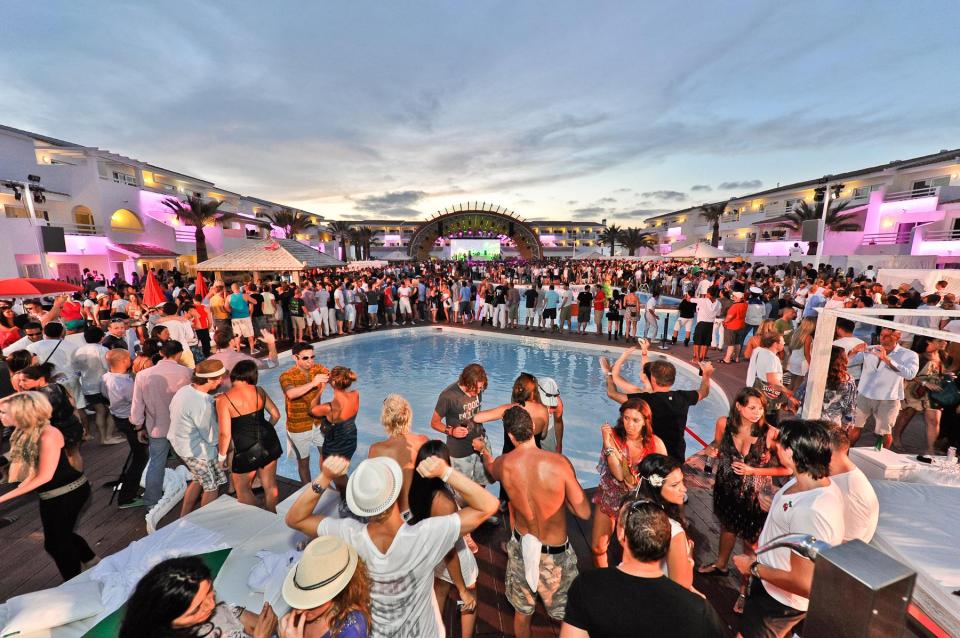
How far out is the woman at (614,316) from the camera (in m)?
12.1

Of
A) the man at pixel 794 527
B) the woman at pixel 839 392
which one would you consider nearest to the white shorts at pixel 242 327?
the man at pixel 794 527

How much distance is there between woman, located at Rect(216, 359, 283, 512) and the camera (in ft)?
11.6

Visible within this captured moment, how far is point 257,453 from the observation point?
3680mm

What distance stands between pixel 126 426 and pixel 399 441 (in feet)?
12.2

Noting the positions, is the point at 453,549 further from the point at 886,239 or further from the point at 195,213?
the point at 886,239

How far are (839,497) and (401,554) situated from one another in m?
2.37

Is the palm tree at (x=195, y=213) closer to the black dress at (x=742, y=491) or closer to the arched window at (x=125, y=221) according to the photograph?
the arched window at (x=125, y=221)

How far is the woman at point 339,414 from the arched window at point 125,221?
28373mm

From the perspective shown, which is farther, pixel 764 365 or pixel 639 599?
pixel 764 365

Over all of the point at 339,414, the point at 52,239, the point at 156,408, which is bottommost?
the point at 339,414

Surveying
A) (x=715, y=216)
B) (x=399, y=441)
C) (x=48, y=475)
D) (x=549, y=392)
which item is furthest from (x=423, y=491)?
(x=715, y=216)

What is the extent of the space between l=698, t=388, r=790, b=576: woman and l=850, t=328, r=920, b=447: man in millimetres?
2668

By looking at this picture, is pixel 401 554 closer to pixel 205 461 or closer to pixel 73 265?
pixel 205 461

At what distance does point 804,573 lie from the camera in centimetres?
193
